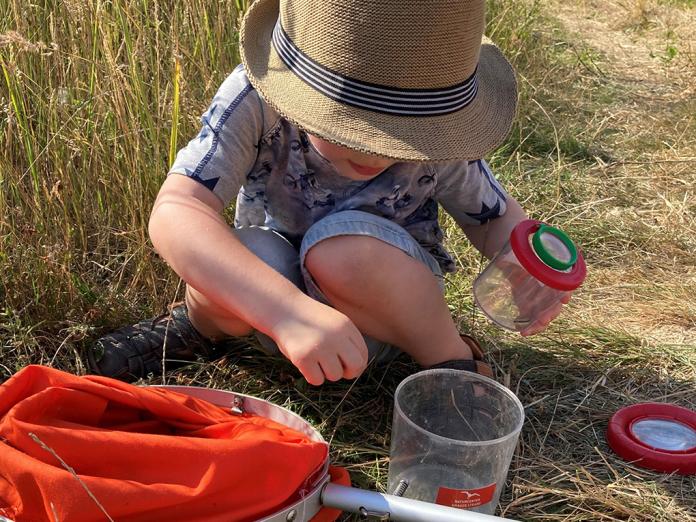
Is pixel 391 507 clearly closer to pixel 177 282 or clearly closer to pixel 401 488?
pixel 401 488

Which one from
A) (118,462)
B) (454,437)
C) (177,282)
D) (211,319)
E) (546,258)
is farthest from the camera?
(177,282)

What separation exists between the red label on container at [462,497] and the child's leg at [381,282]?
36 centimetres

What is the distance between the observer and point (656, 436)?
1803 mm

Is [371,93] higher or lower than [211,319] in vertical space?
Answer: higher

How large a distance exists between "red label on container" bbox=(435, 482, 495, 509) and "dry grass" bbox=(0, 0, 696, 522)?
120mm

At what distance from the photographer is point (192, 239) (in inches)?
60.2

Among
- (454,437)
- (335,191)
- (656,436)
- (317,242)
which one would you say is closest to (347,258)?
(317,242)

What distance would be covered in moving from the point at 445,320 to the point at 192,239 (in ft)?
1.80

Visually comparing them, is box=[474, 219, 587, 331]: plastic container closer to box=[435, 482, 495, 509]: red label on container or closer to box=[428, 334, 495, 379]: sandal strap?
box=[428, 334, 495, 379]: sandal strap

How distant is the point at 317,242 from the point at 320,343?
0.36 meters

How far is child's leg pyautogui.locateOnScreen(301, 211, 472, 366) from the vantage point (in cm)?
168

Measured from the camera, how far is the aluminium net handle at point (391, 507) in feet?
4.37

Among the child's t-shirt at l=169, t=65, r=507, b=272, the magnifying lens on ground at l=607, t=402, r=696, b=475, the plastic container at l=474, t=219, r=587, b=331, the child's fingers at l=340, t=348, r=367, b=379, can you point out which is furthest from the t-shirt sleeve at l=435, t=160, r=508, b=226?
the child's fingers at l=340, t=348, r=367, b=379

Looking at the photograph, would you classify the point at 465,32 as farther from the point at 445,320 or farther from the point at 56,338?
the point at 56,338
